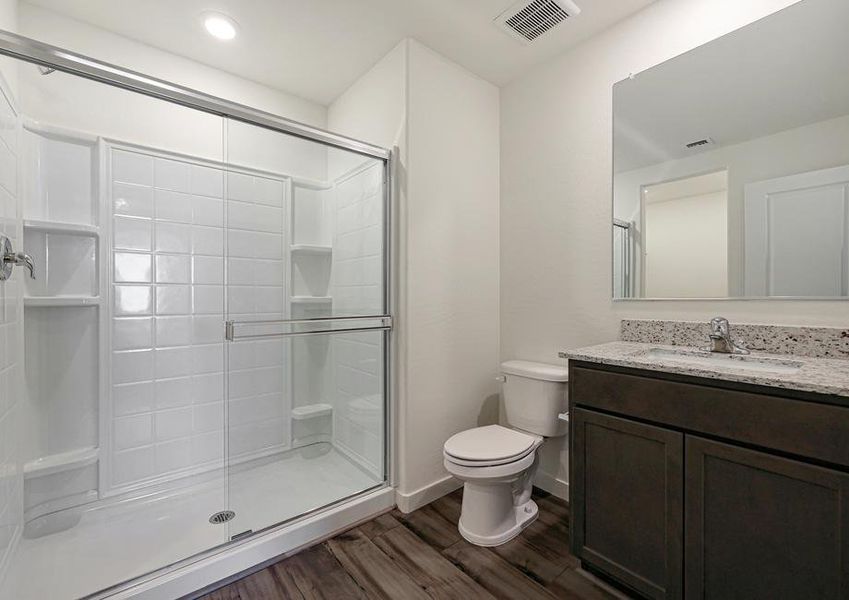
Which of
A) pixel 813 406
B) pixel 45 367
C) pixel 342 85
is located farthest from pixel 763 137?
pixel 45 367

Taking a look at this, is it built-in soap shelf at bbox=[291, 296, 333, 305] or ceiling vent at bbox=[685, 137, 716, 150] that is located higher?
ceiling vent at bbox=[685, 137, 716, 150]

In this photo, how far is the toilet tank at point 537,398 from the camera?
194 cm

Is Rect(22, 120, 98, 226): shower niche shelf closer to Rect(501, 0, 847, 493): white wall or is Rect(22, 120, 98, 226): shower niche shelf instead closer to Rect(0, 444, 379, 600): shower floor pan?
Rect(0, 444, 379, 600): shower floor pan

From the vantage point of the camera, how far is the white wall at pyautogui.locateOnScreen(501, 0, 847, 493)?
1.69 metres

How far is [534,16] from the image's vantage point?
182 centimetres

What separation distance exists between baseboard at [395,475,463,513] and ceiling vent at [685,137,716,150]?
6.66ft

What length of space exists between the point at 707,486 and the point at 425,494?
1316mm

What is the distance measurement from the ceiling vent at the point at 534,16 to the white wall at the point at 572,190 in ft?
0.88

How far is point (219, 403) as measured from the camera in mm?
2354

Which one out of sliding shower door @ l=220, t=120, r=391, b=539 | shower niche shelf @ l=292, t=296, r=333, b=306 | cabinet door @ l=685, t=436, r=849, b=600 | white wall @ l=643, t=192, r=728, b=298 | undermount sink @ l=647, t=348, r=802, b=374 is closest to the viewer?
cabinet door @ l=685, t=436, r=849, b=600

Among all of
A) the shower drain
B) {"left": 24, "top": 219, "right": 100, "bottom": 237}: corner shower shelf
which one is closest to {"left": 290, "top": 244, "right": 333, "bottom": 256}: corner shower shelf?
{"left": 24, "top": 219, "right": 100, "bottom": 237}: corner shower shelf

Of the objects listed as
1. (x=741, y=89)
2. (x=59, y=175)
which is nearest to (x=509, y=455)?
(x=741, y=89)

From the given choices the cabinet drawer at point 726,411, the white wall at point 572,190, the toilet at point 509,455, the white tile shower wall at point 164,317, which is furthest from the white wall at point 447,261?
the white tile shower wall at point 164,317

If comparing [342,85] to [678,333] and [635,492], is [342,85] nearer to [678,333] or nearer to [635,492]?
[678,333]
